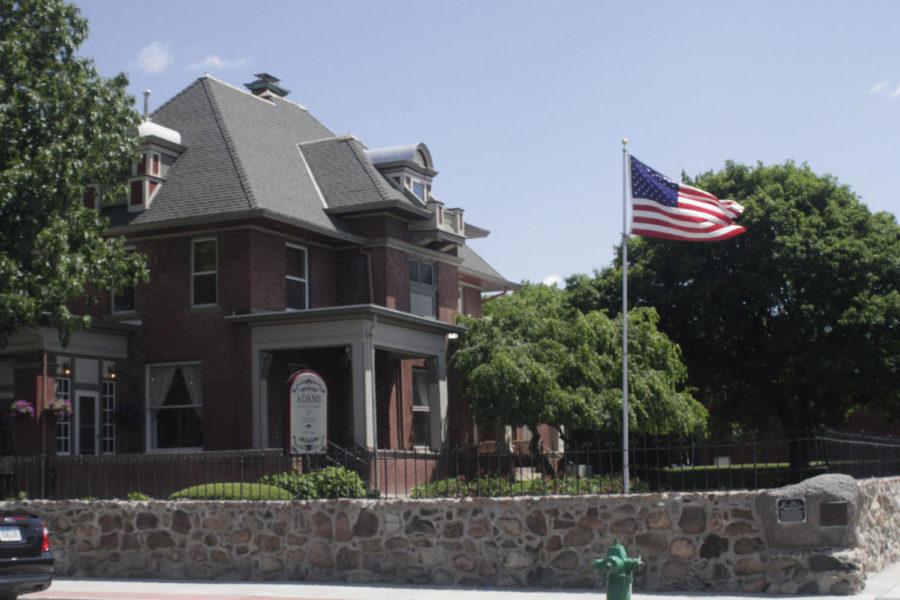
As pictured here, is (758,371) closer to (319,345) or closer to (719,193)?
(719,193)

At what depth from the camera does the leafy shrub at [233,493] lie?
1798 centimetres

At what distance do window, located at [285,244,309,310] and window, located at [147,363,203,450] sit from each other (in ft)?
10.1

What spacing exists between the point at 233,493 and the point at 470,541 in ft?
14.3

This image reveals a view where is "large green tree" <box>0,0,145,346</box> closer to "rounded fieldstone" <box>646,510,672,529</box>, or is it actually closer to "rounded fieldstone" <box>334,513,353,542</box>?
"rounded fieldstone" <box>334,513,353,542</box>

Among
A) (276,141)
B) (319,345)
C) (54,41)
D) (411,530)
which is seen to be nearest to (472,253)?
(276,141)

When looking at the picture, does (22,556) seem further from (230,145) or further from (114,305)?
(230,145)

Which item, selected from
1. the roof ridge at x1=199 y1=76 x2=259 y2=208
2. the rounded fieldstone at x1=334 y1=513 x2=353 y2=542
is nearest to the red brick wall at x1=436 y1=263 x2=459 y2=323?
the roof ridge at x1=199 y1=76 x2=259 y2=208

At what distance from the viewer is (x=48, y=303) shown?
22.9 metres

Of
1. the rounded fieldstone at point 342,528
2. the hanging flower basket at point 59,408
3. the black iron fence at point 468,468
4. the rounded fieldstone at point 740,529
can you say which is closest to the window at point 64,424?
the hanging flower basket at point 59,408

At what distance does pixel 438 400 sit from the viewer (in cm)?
2964

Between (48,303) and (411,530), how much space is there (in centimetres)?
1046

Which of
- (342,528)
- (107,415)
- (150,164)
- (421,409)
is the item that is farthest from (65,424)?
(342,528)

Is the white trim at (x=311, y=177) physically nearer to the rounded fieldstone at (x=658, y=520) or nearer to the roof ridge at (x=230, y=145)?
the roof ridge at (x=230, y=145)

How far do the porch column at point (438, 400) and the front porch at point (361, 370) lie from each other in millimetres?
25
